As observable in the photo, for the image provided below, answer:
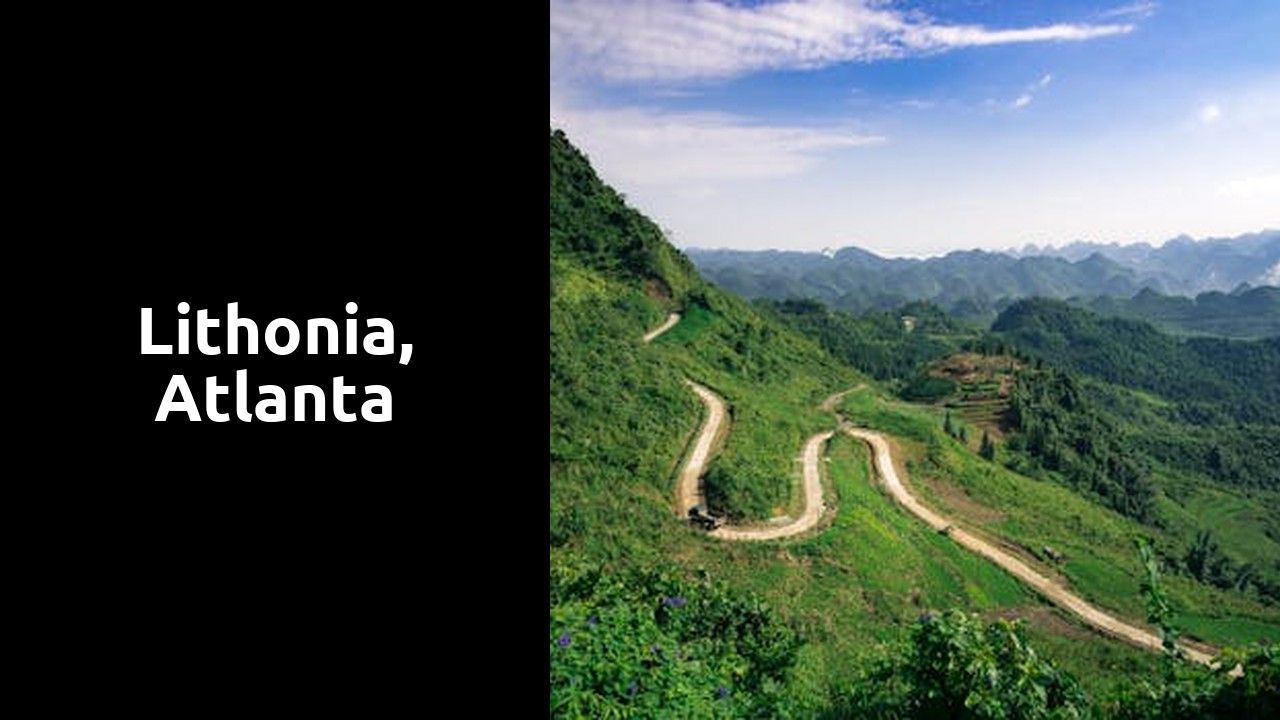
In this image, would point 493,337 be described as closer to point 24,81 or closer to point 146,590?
point 146,590

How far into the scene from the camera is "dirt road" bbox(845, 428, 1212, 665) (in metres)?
25.6

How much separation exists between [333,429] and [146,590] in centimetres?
58

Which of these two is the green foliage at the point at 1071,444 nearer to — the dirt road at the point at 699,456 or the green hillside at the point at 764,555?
the green hillside at the point at 764,555

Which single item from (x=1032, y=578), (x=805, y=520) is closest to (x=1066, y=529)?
(x=1032, y=578)

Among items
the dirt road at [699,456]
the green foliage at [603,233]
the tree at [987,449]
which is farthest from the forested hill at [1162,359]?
the dirt road at [699,456]

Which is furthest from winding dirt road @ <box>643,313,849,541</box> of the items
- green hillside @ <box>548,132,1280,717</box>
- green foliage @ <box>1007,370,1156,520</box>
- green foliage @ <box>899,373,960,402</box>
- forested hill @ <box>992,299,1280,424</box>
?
forested hill @ <box>992,299,1280,424</box>

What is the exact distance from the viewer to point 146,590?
6.50 feet

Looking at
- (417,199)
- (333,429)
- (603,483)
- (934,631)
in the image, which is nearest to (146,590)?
(333,429)

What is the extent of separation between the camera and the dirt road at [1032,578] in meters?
25.6

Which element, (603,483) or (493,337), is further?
(603,483)

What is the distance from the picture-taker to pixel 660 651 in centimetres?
500

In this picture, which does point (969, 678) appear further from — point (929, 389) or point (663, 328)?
point (929, 389)

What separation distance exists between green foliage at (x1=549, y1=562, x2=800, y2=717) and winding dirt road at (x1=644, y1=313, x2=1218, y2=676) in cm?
1583

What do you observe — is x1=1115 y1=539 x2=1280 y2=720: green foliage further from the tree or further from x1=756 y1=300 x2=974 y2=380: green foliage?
x1=756 y1=300 x2=974 y2=380: green foliage
